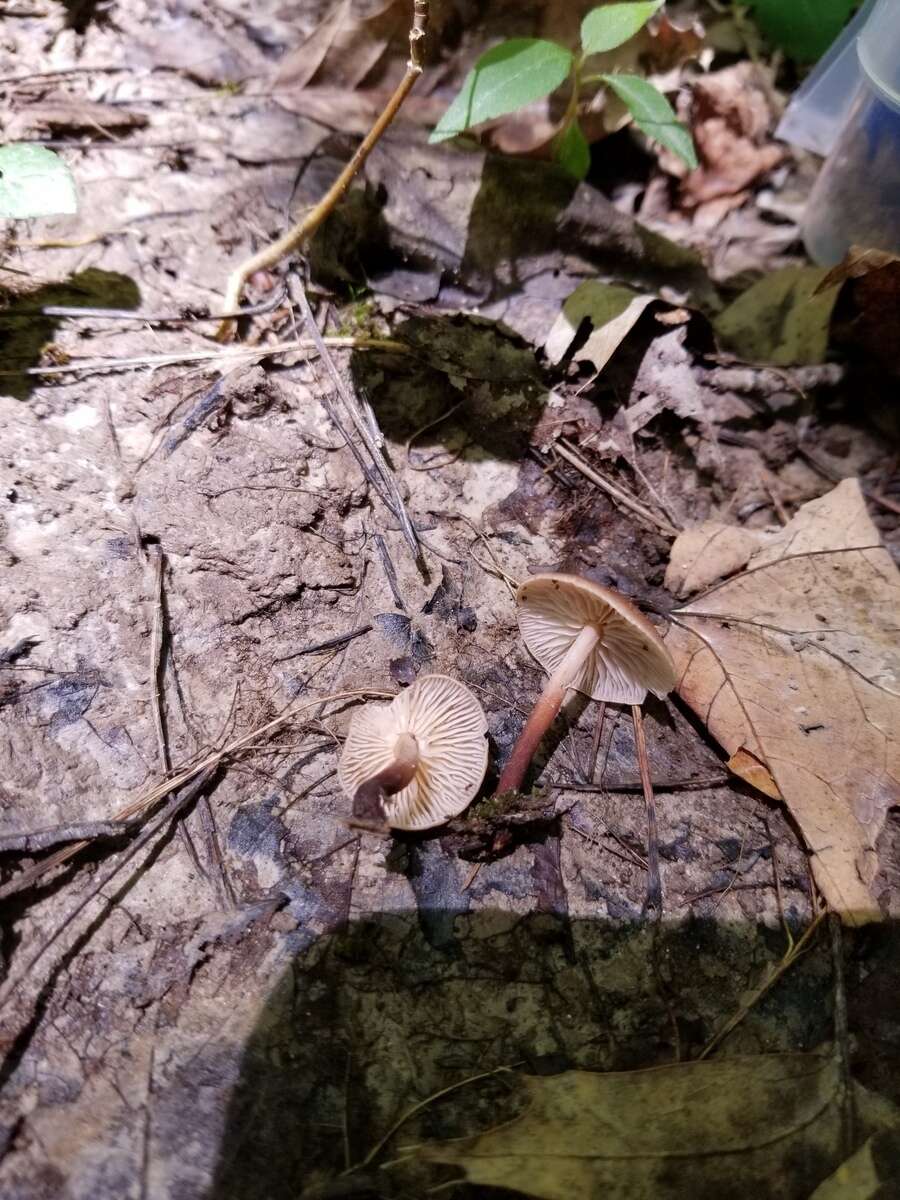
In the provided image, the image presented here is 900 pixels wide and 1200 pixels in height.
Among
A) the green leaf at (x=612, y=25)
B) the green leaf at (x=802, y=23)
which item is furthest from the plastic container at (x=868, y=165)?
the green leaf at (x=612, y=25)

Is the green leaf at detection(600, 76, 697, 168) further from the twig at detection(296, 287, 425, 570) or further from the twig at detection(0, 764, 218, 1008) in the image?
the twig at detection(0, 764, 218, 1008)

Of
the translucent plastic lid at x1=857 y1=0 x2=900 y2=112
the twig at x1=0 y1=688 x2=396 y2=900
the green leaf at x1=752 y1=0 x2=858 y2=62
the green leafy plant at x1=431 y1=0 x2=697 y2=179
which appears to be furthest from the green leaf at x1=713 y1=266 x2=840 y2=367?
the twig at x1=0 y1=688 x2=396 y2=900

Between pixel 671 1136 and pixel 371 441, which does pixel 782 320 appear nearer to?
pixel 371 441

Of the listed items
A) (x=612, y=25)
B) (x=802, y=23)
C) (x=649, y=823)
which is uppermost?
(x=802, y=23)

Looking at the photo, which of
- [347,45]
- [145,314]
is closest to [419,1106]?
[145,314]

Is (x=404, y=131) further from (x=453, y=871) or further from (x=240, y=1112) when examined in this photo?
(x=240, y=1112)

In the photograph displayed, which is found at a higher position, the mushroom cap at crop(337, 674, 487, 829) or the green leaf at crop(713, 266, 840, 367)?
the green leaf at crop(713, 266, 840, 367)

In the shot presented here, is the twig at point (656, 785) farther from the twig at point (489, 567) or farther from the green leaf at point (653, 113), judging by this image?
the green leaf at point (653, 113)
